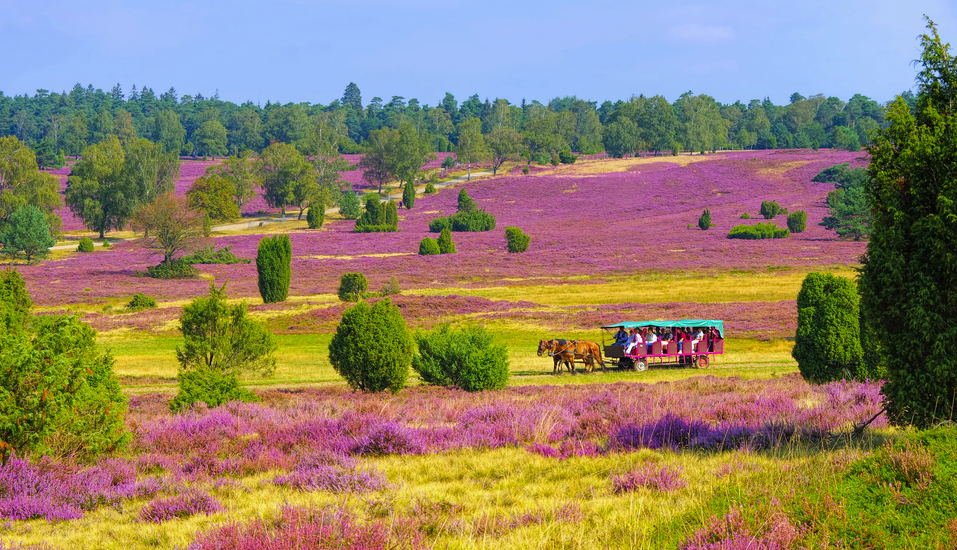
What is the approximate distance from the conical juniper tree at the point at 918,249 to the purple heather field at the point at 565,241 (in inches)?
1769

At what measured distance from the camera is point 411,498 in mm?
6641

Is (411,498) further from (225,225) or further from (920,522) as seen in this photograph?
(225,225)

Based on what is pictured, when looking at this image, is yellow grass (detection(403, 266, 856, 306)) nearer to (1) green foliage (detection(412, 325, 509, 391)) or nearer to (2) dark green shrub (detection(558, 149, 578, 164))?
(1) green foliage (detection(412, 325, 509, 391))

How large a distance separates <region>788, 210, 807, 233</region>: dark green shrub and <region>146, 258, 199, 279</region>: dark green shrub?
58430 millimetres

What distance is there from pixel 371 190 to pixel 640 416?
406 ft

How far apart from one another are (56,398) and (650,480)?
6256 mm

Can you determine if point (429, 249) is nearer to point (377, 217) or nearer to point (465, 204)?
point (377, 217)

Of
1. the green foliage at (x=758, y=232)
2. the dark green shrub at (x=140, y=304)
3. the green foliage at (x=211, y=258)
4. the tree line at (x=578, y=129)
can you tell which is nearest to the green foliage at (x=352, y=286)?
the dark green shrub at (x=140, y=304)

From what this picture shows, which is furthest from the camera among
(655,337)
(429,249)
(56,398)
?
(429,249)

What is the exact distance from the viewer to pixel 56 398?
26.5 feet

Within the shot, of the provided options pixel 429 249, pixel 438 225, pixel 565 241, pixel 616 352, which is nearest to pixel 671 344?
pixel 616 352

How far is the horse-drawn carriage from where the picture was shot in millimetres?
26312

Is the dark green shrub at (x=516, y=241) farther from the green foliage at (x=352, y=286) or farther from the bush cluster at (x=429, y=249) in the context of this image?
the green foliage at (x=352, y=286)

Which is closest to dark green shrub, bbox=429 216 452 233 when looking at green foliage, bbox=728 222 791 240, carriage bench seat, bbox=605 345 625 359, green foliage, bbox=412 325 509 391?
green foliage, bbox=728 222 791 240
